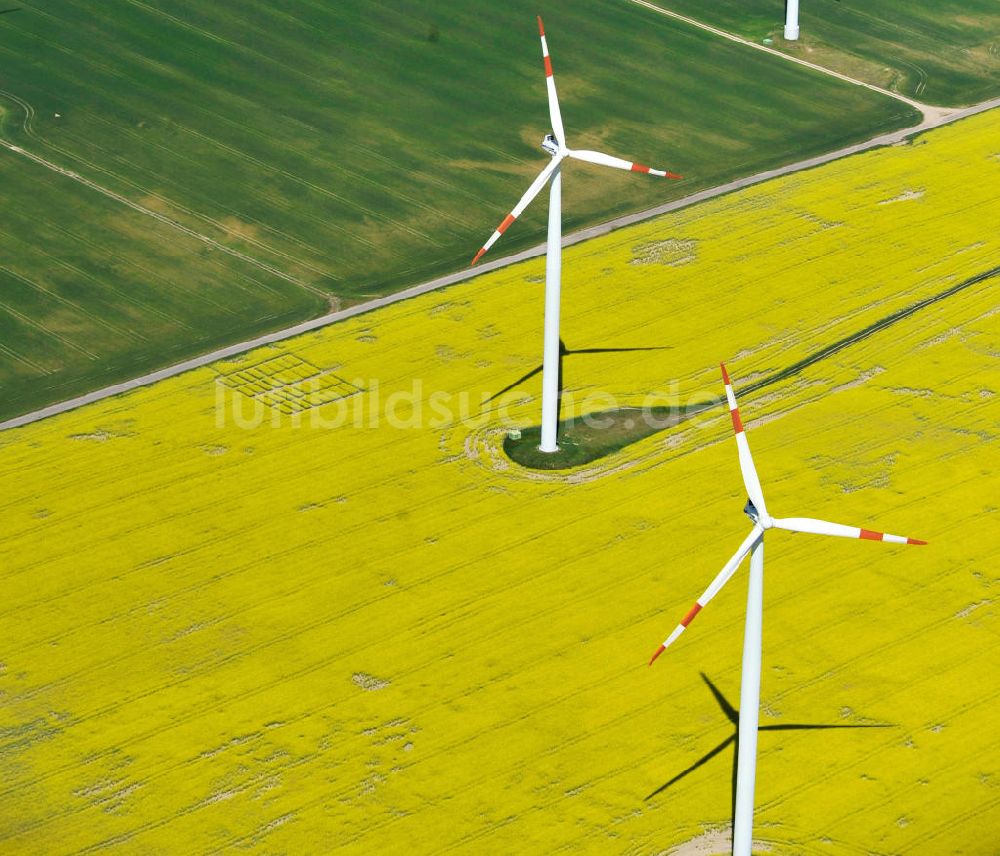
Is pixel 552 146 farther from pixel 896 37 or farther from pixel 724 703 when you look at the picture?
pixel 896 37

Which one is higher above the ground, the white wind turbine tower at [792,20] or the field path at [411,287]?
the white wind turbine tower at [792,20]

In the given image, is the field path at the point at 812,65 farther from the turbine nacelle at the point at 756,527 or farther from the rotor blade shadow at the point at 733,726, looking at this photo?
the turbine nacelle at the point at 756,527

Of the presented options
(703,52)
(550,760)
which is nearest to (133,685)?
(550,760)

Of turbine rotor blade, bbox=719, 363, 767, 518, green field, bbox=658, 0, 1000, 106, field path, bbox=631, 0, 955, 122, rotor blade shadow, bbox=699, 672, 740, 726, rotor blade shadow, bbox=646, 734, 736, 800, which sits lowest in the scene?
rotor blade shadow, bbox=646, 734, 736, 800

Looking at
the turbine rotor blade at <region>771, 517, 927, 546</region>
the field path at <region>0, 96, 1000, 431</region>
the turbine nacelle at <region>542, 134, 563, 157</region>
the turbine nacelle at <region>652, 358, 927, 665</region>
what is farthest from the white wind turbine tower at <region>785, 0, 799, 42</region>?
the turbine rotor blade at <region>771, 517, 927, 546</region>

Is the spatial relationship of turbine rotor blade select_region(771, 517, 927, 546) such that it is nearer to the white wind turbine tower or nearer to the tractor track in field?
the tractor track in field

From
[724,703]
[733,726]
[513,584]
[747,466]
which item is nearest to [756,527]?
[747,466]

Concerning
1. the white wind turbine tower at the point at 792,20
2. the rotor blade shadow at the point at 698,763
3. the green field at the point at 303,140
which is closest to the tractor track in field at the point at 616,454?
the green field at the point at 303,140
